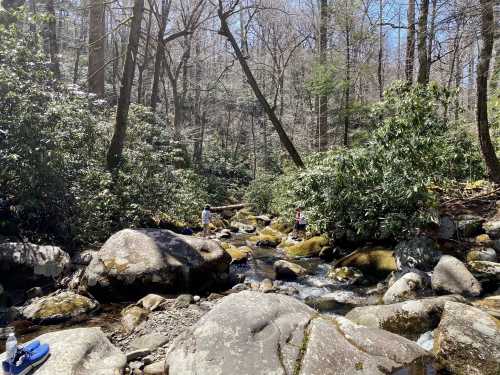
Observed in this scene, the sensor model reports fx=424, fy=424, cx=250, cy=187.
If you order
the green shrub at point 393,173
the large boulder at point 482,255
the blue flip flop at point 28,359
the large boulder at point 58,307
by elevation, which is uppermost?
the green shrub at point 393,173

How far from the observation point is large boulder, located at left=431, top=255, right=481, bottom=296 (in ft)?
24.2

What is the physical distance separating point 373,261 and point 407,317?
374 cm

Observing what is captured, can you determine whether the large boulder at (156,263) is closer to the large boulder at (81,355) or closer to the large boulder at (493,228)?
the large boulder at (81,355)

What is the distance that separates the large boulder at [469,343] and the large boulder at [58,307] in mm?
5241

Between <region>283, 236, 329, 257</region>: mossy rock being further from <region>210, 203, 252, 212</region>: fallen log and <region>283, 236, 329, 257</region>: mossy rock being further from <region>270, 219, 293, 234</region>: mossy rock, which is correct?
<region>210, 203, 252, 212</region>: fallen log

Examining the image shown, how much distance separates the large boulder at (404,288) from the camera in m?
7.41

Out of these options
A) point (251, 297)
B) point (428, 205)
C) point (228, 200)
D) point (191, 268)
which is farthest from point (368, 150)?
point (228, 200)

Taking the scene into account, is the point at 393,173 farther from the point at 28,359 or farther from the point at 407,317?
the point at 28,359

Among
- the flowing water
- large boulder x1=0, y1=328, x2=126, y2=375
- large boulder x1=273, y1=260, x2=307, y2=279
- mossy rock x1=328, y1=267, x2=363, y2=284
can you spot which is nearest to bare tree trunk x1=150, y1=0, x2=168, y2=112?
the flowing water

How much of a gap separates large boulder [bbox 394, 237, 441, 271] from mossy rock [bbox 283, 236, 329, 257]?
9.68 feet

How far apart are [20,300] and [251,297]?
4.75 meters

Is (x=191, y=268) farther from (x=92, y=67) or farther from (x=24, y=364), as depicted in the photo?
(x=92, y=67)

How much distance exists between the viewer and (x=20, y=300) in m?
7.32

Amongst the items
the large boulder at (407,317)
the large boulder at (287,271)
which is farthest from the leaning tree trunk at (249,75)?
the large boulder at (407,317)
